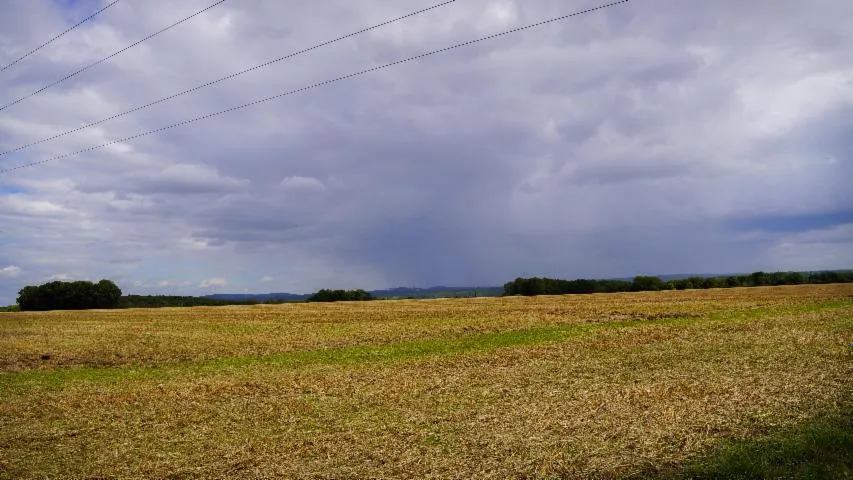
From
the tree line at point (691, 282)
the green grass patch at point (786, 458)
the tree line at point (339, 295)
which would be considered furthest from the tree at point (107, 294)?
the green grass patch at point (786, 458)

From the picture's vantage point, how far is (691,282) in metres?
123

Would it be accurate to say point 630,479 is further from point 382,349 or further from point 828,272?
point 828,272

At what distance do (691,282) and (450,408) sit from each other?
11953 centimetres

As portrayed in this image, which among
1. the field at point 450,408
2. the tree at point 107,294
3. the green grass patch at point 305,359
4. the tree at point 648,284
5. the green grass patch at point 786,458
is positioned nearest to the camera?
the green grass patch at point 786,458

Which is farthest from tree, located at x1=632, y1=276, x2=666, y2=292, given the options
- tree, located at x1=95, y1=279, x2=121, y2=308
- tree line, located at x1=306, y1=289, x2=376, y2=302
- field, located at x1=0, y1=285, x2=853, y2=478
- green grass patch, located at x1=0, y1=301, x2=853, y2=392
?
tree, located at x1=95, y1=279, x2=121, y2=308

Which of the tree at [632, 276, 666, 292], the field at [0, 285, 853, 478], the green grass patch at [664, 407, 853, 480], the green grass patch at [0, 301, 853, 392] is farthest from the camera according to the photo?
the tree at [632, 276, 666, 292]

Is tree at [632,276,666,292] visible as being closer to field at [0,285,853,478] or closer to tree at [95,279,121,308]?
field at [0,285,853,478]

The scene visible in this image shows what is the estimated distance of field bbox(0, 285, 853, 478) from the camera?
36.6 ft

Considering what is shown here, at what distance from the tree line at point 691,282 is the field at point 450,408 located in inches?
3552

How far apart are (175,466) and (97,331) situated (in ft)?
139

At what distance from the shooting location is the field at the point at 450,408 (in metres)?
11.2

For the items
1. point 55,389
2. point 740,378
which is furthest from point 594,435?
point 55,389

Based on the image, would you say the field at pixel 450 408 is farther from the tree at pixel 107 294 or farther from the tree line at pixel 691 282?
the tree at pixel 107 294

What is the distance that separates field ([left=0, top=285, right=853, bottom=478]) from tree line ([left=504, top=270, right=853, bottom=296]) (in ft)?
296
